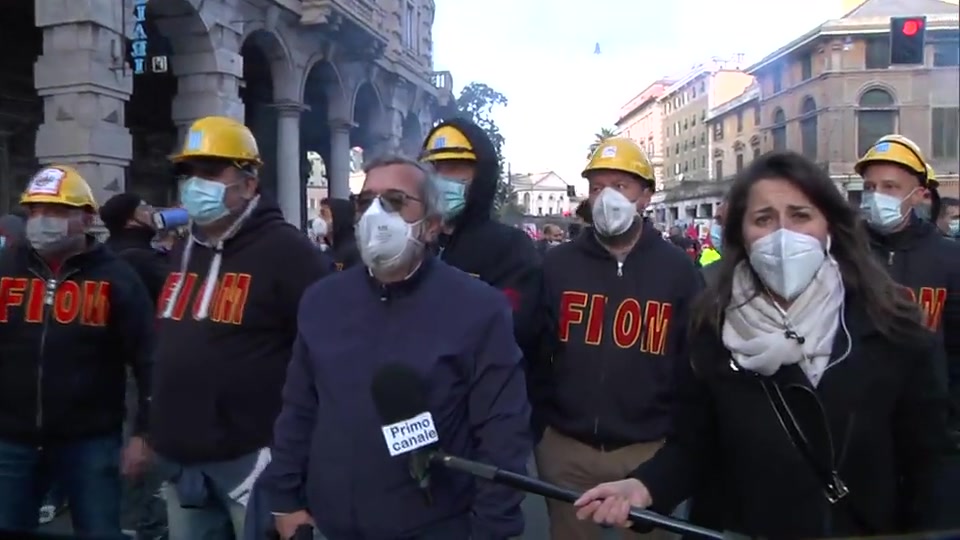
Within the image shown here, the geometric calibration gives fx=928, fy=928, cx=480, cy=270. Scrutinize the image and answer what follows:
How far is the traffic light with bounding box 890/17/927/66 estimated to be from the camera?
1870mm

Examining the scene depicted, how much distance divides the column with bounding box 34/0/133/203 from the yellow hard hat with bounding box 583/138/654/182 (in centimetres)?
921

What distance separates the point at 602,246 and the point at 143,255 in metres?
3.12

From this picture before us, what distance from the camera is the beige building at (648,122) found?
3.13 m

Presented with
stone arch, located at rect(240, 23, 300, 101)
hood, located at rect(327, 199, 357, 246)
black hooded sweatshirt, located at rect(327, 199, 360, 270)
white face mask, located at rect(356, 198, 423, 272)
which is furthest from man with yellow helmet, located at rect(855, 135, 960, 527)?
stone arch, located at rect(240, 23, 300, 101)

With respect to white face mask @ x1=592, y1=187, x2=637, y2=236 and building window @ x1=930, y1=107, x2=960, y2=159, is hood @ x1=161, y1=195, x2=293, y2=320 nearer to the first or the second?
white face mask @ x1=592, y1=187, x2=637, y2=236

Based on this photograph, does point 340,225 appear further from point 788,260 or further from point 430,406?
point 788,260

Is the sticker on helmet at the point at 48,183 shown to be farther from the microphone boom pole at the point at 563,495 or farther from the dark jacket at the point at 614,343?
the microphone boom pole at the point at 563,495

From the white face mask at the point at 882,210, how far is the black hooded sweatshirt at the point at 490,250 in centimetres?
149

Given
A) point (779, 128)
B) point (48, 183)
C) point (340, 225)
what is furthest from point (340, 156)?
point (779, 128)

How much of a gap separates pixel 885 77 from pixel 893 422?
90 cm

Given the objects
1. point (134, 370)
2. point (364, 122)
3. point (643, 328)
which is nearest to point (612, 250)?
point (643, 328)

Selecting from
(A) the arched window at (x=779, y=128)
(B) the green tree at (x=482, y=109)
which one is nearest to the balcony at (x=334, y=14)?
(B) the green tree at (x=482, y=109)

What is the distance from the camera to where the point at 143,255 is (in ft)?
18.1

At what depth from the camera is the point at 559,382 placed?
351 centimetres
